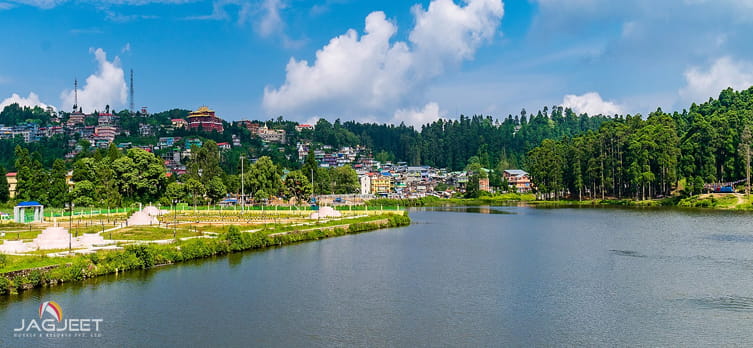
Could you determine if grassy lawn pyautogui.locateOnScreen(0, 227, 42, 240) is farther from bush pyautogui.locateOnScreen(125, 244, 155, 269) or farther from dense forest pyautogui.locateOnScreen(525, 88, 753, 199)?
dense forest pyautogui.locateOnScreen(525, 88, 753, 199)

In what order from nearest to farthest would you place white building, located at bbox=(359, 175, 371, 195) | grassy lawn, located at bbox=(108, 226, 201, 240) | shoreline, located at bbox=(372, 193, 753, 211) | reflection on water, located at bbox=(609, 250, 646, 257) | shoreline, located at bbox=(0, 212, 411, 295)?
shoreline, located at bbox=(0, 212, 411, 295)
reflection on water, located at bbox=(609, 250, 646, 257)
grassy lawn, located at bbox=(108, 226, 201, 240)
shoreline, located at bbox=(372, 193, 753, 211)
white building, located at bbox=(359, 175, 371, 195)

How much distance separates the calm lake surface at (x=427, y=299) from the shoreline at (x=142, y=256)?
0.84 metres

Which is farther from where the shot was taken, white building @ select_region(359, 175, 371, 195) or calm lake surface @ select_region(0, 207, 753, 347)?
white building @ select_region(359, 175, 371, 195)

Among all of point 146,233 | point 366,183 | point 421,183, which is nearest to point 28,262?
point 146,233

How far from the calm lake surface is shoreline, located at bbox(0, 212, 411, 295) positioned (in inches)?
32.9

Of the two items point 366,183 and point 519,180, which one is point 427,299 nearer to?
point 366,183

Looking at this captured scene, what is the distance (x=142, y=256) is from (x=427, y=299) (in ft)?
52.9

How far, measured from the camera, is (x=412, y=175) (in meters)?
186

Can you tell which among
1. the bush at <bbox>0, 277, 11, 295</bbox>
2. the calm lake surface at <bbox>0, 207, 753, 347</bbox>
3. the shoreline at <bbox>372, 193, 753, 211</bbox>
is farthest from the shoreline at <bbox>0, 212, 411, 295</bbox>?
the shoreline at <bbox>372, 193, 753, 211</bbox>

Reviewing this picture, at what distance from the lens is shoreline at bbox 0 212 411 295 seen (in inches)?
1048

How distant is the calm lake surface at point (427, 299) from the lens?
21.0 metres

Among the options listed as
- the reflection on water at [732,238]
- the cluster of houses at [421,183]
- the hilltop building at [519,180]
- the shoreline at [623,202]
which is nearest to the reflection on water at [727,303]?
the reflection on water at [732,238]

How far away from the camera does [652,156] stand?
95688mm

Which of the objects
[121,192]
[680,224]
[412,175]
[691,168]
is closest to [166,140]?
[412,175]
